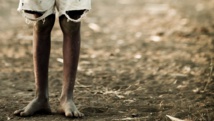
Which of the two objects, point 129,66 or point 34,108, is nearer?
point 34,108

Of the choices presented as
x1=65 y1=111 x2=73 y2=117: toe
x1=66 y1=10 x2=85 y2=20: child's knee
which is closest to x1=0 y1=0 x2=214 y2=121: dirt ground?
x1=65 y1=111 x2=73 y2=117: toe

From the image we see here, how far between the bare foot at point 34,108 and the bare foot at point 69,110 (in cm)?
11

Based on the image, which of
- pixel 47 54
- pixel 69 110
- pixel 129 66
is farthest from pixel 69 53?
pixel 129 66

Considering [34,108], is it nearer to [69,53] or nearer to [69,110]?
[69,110]

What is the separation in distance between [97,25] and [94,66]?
8.31 feet

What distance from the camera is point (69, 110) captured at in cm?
310

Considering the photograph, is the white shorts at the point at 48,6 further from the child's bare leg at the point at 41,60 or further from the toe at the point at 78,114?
the toe at the point at 78,114

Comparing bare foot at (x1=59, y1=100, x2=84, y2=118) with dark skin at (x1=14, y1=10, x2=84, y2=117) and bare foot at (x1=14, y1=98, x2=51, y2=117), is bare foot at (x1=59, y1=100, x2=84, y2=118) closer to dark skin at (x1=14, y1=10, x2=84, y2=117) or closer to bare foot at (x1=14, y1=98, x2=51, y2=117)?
dark skin at (x1=14, y1=10, x2=84, y2=117)

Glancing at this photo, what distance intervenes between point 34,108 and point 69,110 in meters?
0.26

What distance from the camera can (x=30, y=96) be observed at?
3.69m

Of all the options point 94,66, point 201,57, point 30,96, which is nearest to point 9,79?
point 30,96

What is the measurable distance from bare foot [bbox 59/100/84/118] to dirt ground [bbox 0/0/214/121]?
5 centimetres

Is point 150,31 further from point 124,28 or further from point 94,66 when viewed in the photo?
point 94,66

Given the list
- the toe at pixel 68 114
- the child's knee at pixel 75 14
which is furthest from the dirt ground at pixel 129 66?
the child's knee at pixel 75 14
